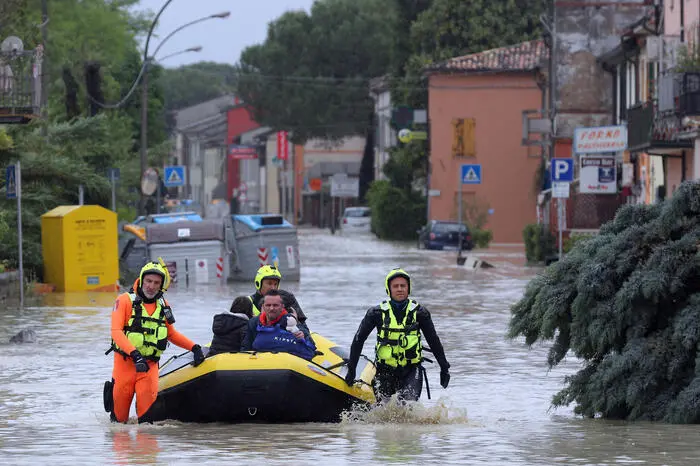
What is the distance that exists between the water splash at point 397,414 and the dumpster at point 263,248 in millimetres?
25951

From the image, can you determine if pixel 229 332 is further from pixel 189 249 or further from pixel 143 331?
pixel 189 249

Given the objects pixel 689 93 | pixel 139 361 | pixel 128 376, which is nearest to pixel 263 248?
pixel 689 93

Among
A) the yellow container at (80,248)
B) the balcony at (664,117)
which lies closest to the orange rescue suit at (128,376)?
the yellow container at (80,248)

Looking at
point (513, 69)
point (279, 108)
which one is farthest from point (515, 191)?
point (279, 108)

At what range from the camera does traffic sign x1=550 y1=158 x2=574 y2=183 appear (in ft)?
134

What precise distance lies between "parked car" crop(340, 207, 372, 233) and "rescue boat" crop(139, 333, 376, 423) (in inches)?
3159

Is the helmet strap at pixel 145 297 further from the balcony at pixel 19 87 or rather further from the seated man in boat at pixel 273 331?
the balcony at pixel 19 87

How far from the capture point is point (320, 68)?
117625 millimetres

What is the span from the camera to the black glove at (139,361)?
44.1ft

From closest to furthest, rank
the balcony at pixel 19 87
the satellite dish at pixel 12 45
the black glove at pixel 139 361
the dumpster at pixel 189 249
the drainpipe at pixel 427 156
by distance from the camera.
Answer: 1. the black glove at pixel 139 361
2. the balcony at pixel 19 87
3. the satellite dish at pixel 12 45
4. the dumpster at pixel 189 249
5. the drainpipe at pixel 427 156

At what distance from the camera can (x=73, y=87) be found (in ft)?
158

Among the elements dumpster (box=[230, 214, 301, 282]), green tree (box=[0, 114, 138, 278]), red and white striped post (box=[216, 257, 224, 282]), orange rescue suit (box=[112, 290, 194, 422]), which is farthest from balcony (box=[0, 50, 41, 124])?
orange rescue suit (box=[112, 290, 194, 422])

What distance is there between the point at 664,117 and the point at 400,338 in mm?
30333

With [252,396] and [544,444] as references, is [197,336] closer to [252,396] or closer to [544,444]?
[252,396]
